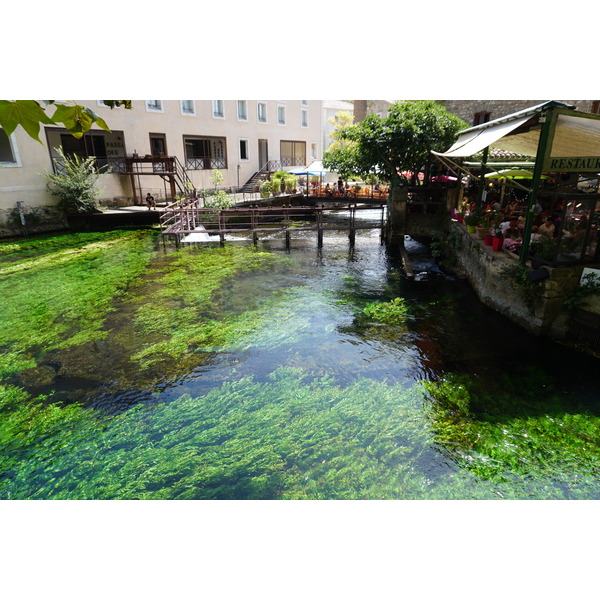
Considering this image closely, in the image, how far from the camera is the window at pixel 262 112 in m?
29.8

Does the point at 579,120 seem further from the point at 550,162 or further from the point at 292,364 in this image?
the point at 292,364

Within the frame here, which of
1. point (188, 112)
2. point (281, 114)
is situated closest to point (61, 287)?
point (188, 112)

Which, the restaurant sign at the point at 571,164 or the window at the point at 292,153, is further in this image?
the window at the point at 292,153

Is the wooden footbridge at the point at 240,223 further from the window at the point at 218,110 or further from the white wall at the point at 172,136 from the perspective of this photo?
the window at the point at 218,110

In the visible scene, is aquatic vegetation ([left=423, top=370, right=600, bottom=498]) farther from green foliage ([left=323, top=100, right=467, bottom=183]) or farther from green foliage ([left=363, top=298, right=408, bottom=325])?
green foliage ([left=323, top=100, right=467, bottom=183])

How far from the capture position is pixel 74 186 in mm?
19125

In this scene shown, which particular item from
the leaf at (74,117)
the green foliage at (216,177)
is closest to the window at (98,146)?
the green foliage at (216,177)

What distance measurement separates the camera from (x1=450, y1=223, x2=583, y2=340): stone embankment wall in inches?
288

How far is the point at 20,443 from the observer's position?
17.8 ft

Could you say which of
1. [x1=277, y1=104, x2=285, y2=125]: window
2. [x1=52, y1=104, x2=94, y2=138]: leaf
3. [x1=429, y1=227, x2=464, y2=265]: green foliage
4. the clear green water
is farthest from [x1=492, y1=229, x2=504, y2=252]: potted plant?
[x1=277, y1=104, x2=285, y2=125]: window

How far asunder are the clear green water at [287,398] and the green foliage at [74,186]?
9.89 meters

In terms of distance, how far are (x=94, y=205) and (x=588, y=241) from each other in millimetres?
19563

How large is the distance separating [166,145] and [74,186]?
22.5 ft

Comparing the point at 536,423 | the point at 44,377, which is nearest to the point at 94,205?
the point at 44,377
